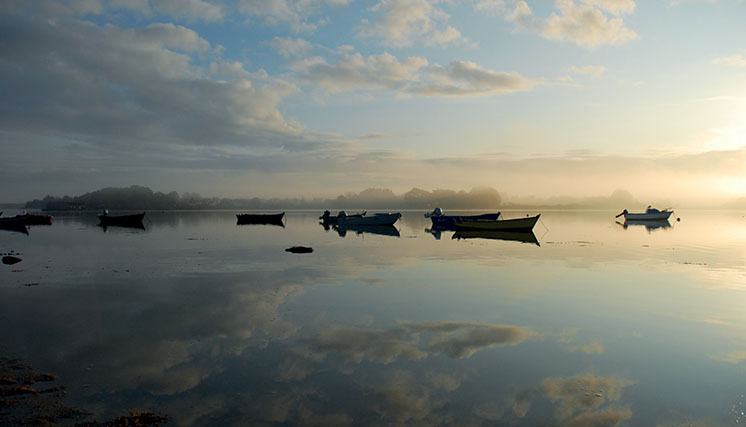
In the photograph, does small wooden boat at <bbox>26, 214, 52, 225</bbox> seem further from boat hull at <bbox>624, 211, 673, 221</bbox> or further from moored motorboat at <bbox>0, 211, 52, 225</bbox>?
boat hull at <bbox>624, 211, 673, 221</bbox>

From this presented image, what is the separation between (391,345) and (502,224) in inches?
2258

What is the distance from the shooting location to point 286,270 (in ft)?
86.7

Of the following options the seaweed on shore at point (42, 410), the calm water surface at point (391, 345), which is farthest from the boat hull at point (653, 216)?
the seaweed on shore at point (42, 410)

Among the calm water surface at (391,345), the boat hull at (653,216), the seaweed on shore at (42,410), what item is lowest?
the calm water surface at (391,345)

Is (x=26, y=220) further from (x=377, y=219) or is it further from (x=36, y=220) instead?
(x=377, y=219)

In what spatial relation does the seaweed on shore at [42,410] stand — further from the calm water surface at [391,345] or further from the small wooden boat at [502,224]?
the small wooden boat at [502,224]

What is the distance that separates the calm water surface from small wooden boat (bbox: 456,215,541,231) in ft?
125

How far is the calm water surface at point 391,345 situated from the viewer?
825cm

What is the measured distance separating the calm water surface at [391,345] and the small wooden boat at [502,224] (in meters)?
38.2

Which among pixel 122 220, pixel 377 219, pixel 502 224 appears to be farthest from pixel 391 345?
pixel 122 220

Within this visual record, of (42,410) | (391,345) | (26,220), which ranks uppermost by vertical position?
(26,220)

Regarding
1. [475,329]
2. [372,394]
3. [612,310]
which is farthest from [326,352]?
[612,310]

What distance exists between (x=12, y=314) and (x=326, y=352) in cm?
1239

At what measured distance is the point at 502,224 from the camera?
6569 centimetres
